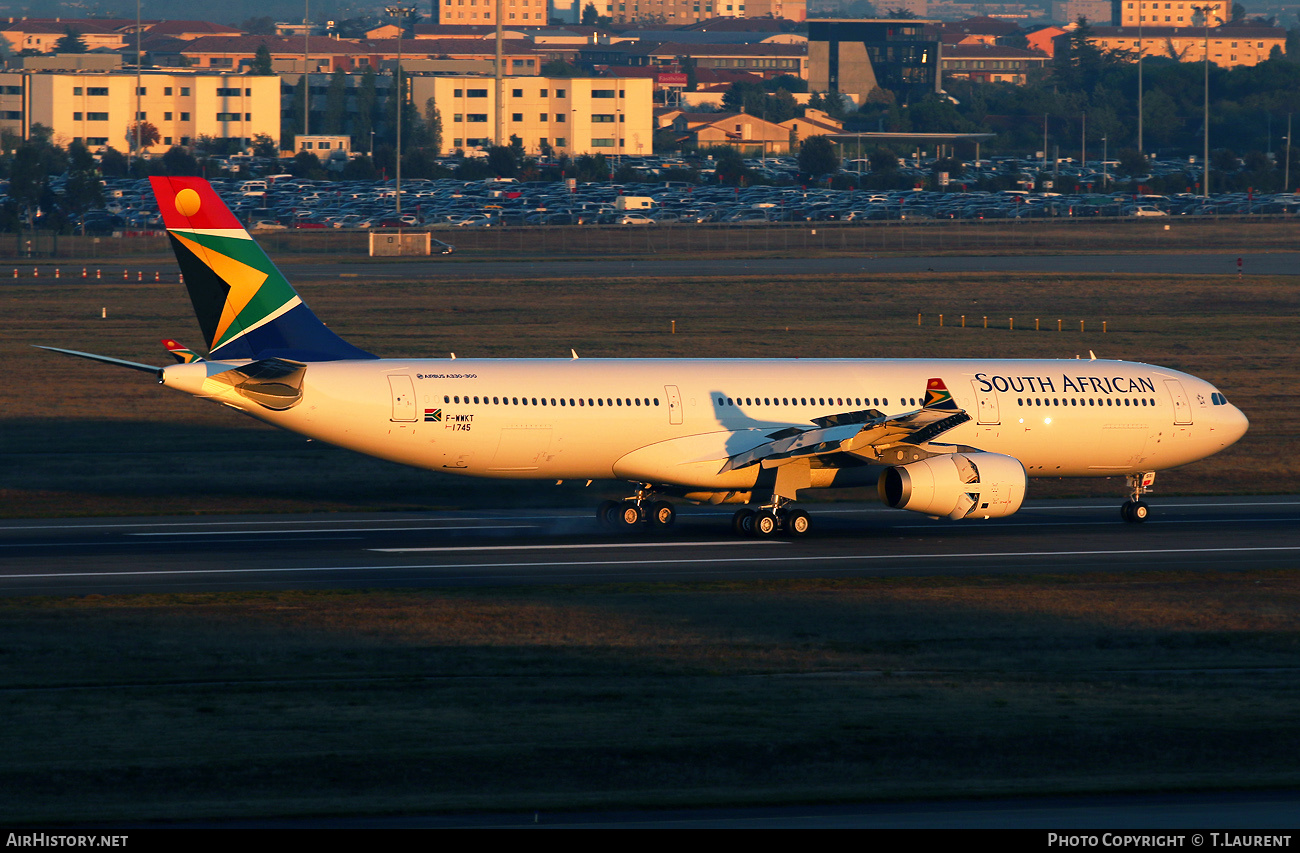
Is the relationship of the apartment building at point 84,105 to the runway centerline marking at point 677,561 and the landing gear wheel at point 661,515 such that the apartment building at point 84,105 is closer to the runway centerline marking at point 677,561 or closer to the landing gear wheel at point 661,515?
the landing gear wheel at point 661,515

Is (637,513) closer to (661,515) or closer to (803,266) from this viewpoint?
(661,515)

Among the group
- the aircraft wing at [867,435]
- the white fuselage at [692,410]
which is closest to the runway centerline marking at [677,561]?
the aircraft wing at [867,435]

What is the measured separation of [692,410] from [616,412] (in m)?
1.89

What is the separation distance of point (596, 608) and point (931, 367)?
1532 cm

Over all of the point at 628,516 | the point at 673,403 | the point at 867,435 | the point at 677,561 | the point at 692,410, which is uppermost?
the point at 673,403

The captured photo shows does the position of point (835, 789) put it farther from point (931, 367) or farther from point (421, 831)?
point (931, 367)

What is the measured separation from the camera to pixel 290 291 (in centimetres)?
3712

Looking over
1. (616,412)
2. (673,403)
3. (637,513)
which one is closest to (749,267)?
(637,513)

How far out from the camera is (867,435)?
36406 mm

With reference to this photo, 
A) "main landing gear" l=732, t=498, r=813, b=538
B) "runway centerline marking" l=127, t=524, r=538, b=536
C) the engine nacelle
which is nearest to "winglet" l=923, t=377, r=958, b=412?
the engine nacelle

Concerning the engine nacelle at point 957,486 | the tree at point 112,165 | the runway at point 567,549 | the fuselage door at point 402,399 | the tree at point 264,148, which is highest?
the tree at point 264,148

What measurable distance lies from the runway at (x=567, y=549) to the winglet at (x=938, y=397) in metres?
3.22

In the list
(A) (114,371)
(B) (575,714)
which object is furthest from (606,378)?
(A) (114,371)

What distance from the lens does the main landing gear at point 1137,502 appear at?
40094 millimetres
